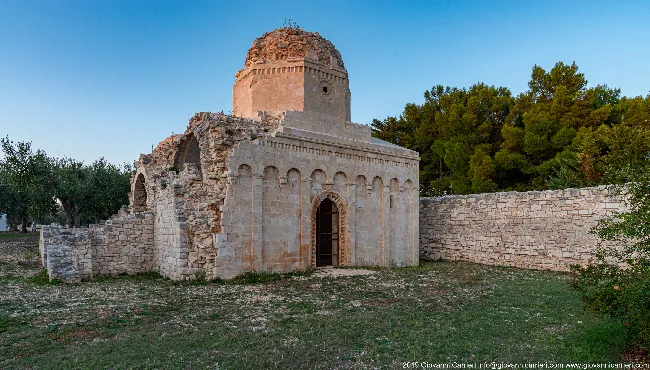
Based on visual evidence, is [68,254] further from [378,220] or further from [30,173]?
[30,173]

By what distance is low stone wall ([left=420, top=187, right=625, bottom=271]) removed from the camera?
44.8 ft

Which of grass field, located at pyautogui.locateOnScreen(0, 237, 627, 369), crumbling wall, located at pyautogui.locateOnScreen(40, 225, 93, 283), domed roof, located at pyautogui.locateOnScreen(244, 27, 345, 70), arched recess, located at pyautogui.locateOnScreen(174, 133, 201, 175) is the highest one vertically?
domed roof, located at pyautogui.locateOnScreen(244, 27, 345, 70)

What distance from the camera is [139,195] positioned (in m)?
18.5

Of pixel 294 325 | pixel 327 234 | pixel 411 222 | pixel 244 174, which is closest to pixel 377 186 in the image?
A: pixel 411 222

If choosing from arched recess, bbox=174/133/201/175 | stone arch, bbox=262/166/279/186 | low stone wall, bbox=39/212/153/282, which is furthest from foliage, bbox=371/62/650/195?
low stone wall, bbox=39/212/153/282

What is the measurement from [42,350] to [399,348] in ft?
15.6

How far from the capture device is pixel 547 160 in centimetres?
2338

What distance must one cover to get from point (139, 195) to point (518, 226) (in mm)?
15558

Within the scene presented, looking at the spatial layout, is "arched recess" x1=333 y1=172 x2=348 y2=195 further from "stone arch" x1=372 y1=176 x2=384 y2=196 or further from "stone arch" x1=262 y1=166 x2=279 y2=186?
"stone arch" x1=262 y1=166 x2=279 y2=186

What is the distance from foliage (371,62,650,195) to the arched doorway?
38.8 feet

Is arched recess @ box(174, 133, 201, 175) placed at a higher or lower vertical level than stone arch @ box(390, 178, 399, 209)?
higher

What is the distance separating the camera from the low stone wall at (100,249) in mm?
11609

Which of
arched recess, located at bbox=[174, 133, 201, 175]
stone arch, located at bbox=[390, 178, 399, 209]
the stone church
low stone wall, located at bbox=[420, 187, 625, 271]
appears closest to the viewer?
the stone church

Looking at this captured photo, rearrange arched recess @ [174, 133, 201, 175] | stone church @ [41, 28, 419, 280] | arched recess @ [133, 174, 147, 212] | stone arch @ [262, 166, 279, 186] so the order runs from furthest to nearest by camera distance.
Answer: arched recess @ [133, 174, 147, 212] < arched recess @ [174, 133, 201, 175] < stone arch @ [262, 166, 279, 186] < stone church @ [41, 28, 419, 280]
